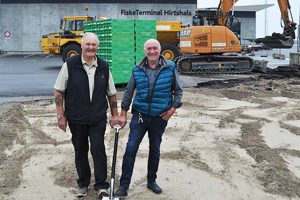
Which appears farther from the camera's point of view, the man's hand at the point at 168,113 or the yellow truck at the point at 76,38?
the yellow truck at the point at 76,38

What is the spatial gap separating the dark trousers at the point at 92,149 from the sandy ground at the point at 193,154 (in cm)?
19

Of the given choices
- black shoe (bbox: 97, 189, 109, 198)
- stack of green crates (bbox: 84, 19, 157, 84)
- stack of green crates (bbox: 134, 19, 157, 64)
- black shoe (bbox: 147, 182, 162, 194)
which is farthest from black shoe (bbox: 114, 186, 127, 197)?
stack of green crates (bbox: 134, 19, 157, 64)

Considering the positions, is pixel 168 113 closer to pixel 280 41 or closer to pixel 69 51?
pixel 280 41

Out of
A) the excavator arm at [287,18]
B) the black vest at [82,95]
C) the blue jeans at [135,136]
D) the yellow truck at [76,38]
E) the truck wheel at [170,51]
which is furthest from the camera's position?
the yellow truck at [76,38]

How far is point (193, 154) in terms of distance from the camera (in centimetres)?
712

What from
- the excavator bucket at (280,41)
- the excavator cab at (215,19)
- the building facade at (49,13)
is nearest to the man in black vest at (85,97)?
the excavator bucket at (280,41)

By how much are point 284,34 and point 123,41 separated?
840 cm

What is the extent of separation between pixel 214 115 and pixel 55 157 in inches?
179

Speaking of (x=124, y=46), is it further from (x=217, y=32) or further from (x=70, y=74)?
(x=70, y=74)

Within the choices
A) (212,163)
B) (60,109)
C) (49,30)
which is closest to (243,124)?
(212,163)

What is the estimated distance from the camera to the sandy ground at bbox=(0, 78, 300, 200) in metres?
5.57

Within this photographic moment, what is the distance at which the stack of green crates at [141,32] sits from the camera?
14328 mm

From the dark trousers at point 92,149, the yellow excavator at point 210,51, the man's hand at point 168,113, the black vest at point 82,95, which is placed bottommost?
the dark trousers at point 92,149

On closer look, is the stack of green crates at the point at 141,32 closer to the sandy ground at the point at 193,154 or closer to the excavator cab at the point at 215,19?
the sandy ground at the point at 193,154
